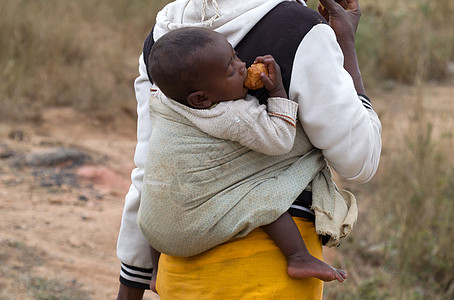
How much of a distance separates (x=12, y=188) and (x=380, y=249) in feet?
8.00

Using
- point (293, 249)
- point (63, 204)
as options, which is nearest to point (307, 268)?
point (293, 249)

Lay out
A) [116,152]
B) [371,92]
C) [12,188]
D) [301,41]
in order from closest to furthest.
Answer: [301,41], [12,188], [116,152], [371,92]

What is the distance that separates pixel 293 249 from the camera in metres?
1.51

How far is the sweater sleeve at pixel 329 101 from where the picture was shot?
144 cm

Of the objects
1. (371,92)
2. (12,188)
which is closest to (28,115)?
(12,188)

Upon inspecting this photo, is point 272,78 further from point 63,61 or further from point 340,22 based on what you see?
point 63,61

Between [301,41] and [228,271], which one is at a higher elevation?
[301,41]

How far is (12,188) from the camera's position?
14.1ft

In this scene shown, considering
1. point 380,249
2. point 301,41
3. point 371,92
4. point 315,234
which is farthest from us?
point 371,92

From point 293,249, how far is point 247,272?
0.40ft

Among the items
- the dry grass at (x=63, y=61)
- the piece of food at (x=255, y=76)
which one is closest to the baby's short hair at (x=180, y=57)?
the piece of food at (x=255, y=76)

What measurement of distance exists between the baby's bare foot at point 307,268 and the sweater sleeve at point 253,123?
0.86 feet

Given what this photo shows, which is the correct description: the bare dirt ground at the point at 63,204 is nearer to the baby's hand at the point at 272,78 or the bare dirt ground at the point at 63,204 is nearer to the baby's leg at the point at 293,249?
the baby's leg at the point at 293,249

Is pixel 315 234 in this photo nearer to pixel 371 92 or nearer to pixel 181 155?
pixel 181 155
